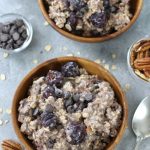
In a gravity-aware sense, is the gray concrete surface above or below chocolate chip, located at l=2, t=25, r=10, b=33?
below

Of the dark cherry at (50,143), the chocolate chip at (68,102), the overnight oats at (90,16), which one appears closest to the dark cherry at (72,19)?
the overnight oats at (90,16)

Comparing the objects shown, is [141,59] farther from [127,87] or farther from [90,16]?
[90,16]

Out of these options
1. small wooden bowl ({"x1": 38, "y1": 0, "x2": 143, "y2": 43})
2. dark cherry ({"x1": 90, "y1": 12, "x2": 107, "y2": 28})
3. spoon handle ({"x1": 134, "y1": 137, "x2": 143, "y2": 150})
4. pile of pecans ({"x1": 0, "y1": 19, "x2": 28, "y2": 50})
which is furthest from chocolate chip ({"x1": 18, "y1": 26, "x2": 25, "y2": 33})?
spoon handle ({"x1": 134, "y1": 137, "x2": 143, "y2": 150})

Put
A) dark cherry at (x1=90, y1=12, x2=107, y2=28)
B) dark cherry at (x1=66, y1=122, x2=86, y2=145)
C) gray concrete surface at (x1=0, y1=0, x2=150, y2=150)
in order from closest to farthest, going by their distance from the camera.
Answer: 1. dark cherry at (x1=66, y1=122, x2=86, y2=145)
2. dark cherry at (x1=90, y1=12, x2=107, y2=28)
3. gray concrete surface at (x1=0, y1=0, x2=150, y2=150)

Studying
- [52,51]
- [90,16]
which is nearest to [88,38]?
[90,16]

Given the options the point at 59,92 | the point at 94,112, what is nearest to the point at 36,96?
the point at 59,92

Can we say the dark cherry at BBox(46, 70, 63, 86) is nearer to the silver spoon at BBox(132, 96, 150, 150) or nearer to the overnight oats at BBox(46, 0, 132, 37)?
the overnight oats at BBox(46, 0, 132, 37)
